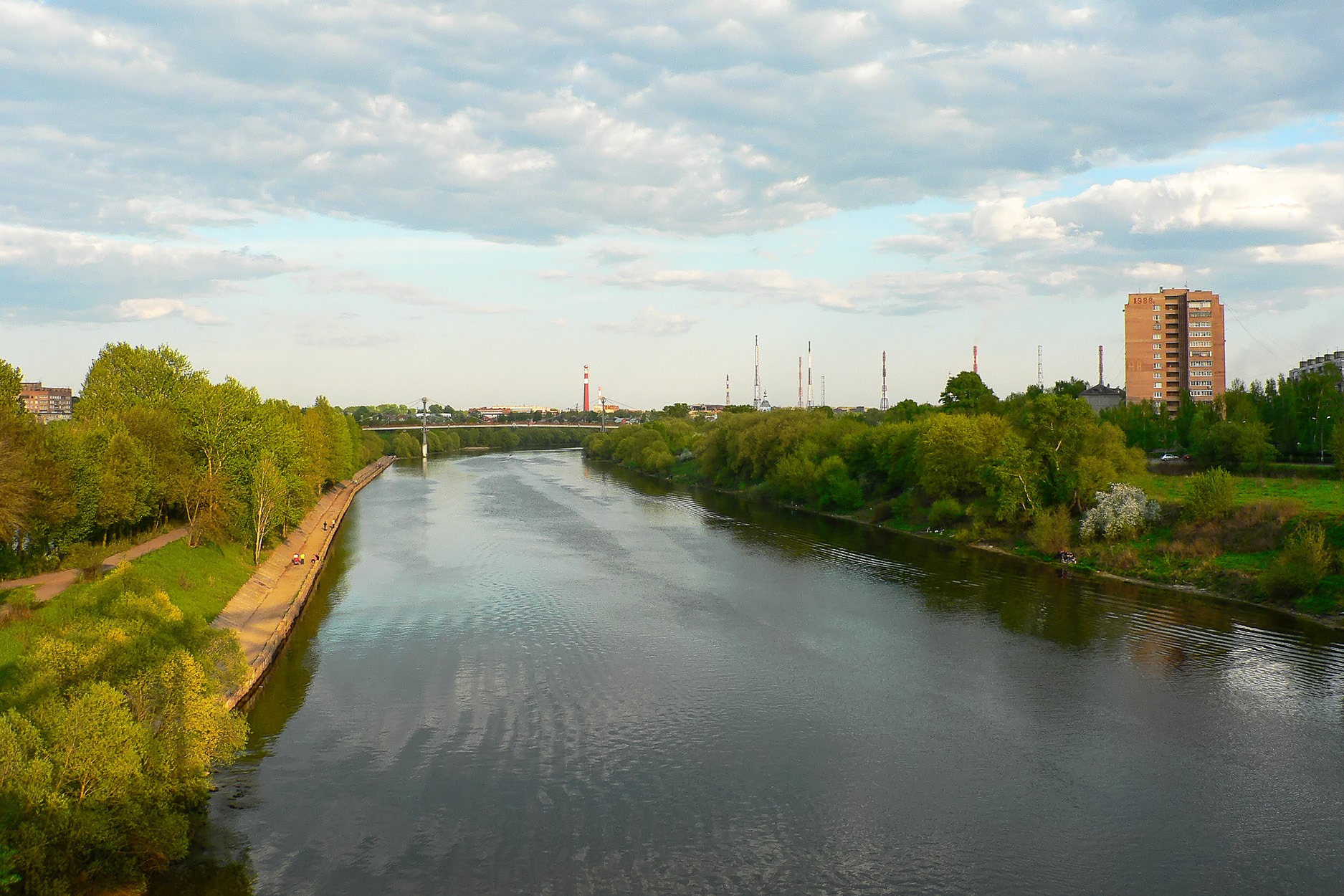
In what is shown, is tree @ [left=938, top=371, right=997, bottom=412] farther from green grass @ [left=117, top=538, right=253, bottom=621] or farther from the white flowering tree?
A: green grass @ [left=117, top=538, right=253, bottom=621]

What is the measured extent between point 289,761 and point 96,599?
439 cm

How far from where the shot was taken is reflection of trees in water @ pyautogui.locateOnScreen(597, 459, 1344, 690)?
22484 millimetres

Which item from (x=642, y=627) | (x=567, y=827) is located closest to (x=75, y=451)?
(x=642, y=627)

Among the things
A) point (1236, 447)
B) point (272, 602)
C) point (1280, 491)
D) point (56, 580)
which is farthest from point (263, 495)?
point (1236, 447)

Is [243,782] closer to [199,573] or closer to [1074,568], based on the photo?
[199,573]

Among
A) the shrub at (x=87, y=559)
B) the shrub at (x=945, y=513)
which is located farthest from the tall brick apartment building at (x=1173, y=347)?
the shrub at (x=87, y=559)

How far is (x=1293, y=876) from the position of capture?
1255 centimetres

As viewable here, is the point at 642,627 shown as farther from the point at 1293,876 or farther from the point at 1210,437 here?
the point at 1210,437

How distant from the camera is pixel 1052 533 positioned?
35.6 m

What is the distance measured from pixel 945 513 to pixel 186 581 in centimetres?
3225

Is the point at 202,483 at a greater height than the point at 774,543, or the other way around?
the point at 202,483

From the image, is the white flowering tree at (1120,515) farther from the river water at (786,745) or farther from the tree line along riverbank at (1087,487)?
the river water at (786,745)

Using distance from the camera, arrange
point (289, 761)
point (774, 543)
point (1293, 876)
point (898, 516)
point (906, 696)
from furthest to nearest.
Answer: point (898, 516) < point (774, 543) < point (906, 696) < point (289, 761) < point (1293, 876)

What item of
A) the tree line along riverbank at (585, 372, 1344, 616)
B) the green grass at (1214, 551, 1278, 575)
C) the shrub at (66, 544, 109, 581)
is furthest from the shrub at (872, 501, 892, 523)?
the shrub at (66, 544, 109, 581)
